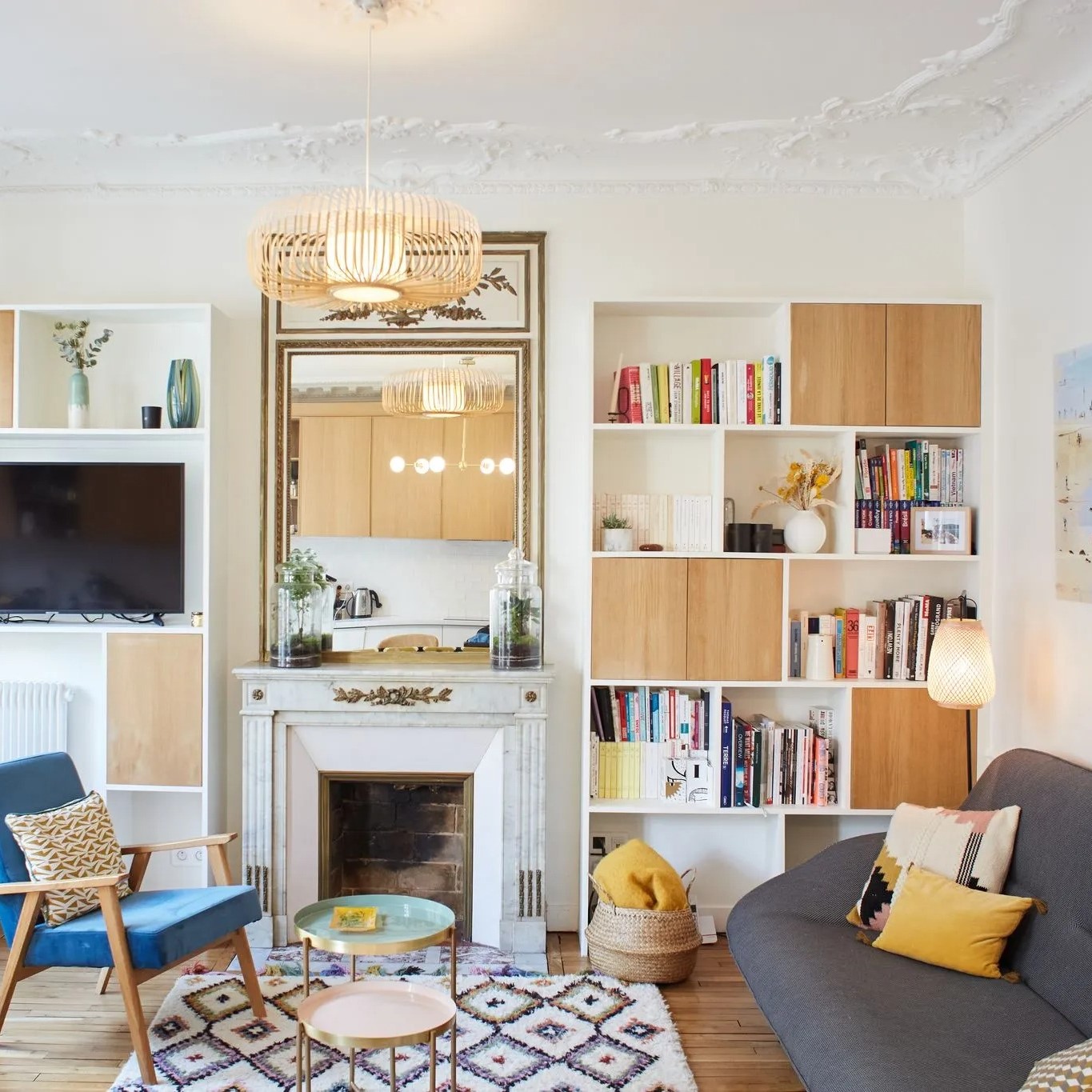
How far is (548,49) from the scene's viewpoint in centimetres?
303

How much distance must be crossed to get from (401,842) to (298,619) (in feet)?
3.10

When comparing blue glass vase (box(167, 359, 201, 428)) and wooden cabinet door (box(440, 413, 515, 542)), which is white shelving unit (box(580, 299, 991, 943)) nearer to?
wooden cabinet door (box(440, 413, 515, 542))

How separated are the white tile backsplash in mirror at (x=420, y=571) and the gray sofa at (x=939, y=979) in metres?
1.53

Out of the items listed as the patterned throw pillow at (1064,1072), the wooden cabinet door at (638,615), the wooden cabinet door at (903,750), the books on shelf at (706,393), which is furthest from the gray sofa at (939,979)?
the books on shelf at (706,393)

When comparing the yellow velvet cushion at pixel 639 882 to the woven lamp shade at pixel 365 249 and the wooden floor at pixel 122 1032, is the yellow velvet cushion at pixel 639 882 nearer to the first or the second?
the wooden floor at pixel 122 1032

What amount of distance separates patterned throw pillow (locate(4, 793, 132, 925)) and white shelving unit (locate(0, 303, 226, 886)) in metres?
0.66

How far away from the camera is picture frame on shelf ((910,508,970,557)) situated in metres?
3.90

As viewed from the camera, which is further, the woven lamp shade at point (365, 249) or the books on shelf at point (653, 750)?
the books on shelf at point (653, 750)

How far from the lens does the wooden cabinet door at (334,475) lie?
13.5 ft

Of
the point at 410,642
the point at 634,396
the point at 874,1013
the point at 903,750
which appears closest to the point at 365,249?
the point at 634,396

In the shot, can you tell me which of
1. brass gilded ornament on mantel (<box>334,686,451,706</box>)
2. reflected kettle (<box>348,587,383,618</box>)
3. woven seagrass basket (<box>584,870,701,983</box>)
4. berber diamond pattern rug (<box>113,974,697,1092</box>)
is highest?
reflected kettle (<box>348,587,383,618</box>)

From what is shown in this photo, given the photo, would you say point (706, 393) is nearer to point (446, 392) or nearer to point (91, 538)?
point (446, 392)

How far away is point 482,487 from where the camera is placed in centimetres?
413

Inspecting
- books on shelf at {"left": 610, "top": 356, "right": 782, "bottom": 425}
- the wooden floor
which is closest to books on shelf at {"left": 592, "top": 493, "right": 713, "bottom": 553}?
books on shelf at {"left": 610, "top": 356, "right": 782, "bottom": 425}
